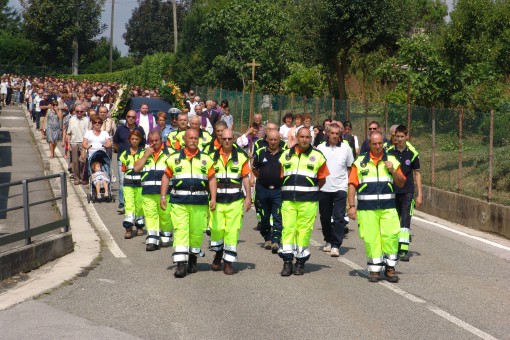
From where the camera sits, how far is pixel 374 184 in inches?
451

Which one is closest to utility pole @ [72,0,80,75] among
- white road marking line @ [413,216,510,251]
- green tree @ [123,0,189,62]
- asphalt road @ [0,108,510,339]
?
green tree @ [123,0,189,62]

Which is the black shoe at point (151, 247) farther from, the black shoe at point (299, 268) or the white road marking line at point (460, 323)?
the white road marking line at point (460, 323)

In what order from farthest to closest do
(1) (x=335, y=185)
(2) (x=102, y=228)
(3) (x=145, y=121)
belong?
(3) (x=145, y=121), (2) (x=102, y=228), (1) (x=335, y=185)

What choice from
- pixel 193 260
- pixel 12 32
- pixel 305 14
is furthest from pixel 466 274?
pixel 12 32

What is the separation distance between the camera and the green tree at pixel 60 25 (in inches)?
3622

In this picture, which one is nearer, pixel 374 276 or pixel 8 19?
pixel 374 276

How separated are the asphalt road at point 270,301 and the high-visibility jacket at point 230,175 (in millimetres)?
977

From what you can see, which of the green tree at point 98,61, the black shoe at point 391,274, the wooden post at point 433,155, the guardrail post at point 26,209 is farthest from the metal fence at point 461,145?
the green tree at point 98,61

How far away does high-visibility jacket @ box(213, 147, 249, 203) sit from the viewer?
11.7 m

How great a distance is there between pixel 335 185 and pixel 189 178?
298 centimetres

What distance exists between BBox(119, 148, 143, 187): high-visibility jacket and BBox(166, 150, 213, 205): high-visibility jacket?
11.4 feet

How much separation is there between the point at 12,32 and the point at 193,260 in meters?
95.2

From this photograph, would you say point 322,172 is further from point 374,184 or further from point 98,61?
point 98,61

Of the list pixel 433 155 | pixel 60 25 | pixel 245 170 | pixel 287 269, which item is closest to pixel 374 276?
pixel 287 269
